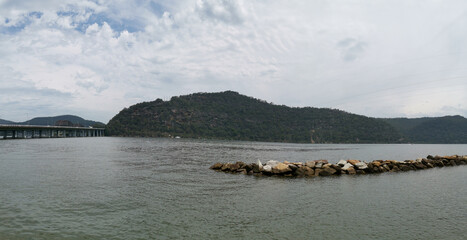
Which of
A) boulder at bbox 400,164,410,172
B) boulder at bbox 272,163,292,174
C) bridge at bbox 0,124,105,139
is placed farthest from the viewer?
bridge at bbox 0,124,105,139

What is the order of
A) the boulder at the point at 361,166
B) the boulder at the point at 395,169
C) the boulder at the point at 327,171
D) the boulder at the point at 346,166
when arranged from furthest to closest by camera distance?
the boulder at the point at 395,169, the boulder at the point at 361,166, the boulder at the point at 346,166, the boulder at the point at 327,171

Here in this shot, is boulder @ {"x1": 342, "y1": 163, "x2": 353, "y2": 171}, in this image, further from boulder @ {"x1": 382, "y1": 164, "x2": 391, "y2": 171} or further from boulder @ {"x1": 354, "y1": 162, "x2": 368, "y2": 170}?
boulder @ {"x1": 382, "y1": 164, "x2": 391, "y2": 171}

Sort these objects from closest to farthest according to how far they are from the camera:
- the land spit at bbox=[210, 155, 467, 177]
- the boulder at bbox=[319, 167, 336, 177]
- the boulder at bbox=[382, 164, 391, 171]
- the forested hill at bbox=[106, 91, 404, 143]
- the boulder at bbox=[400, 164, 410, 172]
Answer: the land spit at bbox=[210, 155, 467, 177] < the boulder at bbox=[319, 167, 336, 177] < the boulder at bbox=[382, 164, 391, 171] < the boulder at bbox=[400, 164, 410, 172] < the forested hill at bbox=[106, 91, 404, 143]

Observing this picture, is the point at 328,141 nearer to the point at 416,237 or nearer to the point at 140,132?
the point at 140,132

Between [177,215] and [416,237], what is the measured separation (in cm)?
958

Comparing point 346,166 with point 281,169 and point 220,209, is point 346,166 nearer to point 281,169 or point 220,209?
point 281,169

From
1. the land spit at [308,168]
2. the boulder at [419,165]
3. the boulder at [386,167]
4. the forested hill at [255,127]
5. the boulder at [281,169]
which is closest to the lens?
the boulder at [281,169]

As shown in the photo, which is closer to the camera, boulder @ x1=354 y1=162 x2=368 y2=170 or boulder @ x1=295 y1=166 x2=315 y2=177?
boulder @ x1=295 y1=166 x2=315 y2=177

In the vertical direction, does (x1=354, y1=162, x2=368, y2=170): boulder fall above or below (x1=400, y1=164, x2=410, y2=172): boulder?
above

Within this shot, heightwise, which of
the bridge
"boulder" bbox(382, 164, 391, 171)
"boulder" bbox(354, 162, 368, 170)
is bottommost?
"boulder" bbox(382, 164, 391, 171)

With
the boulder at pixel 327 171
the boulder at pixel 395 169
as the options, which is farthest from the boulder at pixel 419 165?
the boulder at pixel 327 171

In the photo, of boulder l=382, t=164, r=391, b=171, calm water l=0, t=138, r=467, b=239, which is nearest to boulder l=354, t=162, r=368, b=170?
boulder l=382, t=164, r=391, b=171

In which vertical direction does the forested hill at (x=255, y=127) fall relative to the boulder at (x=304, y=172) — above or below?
above

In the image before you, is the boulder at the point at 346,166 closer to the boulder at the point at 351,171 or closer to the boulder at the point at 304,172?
the boulder at the point at 351,171
